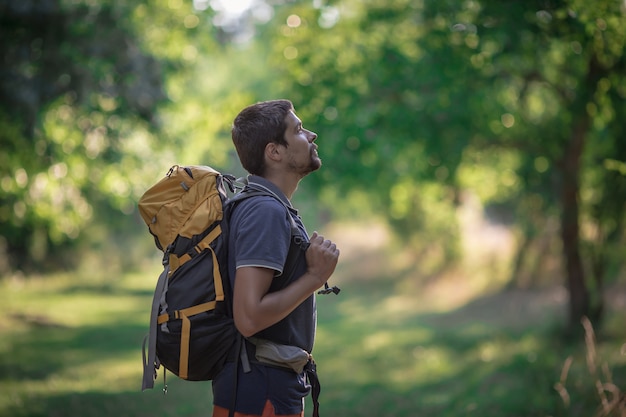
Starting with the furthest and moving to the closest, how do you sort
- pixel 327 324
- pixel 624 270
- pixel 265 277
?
pixel 327 324 → pixel 624 270 → pixel 265 277

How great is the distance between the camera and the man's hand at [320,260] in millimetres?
2746

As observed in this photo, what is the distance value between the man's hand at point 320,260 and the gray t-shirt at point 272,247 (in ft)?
0.23

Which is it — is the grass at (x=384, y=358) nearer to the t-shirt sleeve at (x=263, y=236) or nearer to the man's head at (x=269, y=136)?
the man's head at (x=269, y=136)

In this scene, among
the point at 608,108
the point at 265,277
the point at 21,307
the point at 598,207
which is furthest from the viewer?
the point at 21,307

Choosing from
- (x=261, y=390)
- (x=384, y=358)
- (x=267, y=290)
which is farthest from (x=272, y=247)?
(x=384, y=358)

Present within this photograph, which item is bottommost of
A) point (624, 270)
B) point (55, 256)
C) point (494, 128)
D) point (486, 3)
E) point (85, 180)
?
point (55, 256)

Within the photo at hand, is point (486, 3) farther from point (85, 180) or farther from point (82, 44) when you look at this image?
point (85, 180)

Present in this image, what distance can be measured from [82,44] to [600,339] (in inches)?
323

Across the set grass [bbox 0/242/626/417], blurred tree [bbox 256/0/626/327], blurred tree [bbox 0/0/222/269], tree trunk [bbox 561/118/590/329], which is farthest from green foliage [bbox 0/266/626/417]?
blurred tree [bbox 0/0/222/269]

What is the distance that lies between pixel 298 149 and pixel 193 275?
0.58 m

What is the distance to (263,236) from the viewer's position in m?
2.66

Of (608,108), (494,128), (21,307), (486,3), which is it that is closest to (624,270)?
(494,128)

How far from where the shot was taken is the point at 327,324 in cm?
2020

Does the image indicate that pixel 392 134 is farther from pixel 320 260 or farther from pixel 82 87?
pixel 320 260
